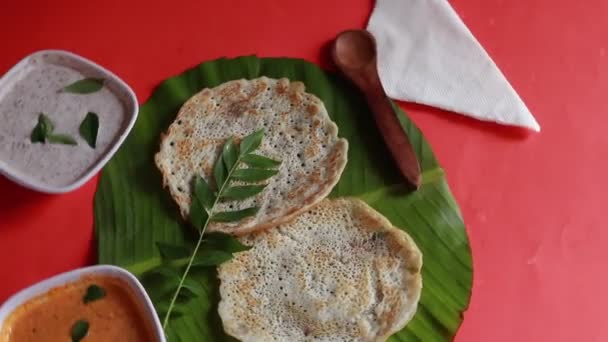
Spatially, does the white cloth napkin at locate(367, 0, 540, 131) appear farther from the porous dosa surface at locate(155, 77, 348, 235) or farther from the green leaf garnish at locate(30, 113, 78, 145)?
the green leaf garnish at locate(30, 113, 78, 145)

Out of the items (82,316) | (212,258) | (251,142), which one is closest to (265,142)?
(251,142)

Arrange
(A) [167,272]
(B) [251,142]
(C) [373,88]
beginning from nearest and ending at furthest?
(A) [167,272] < (B) [251,142] < (C) [373,88]

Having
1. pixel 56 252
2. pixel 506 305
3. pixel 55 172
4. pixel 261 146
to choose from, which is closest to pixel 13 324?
pixel 56 252

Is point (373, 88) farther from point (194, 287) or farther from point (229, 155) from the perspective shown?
point (194, 287)

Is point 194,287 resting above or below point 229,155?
below

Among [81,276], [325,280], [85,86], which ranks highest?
[85,86]

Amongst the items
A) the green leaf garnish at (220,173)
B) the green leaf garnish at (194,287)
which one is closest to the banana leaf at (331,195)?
the green leaf garnish at (194,287)
